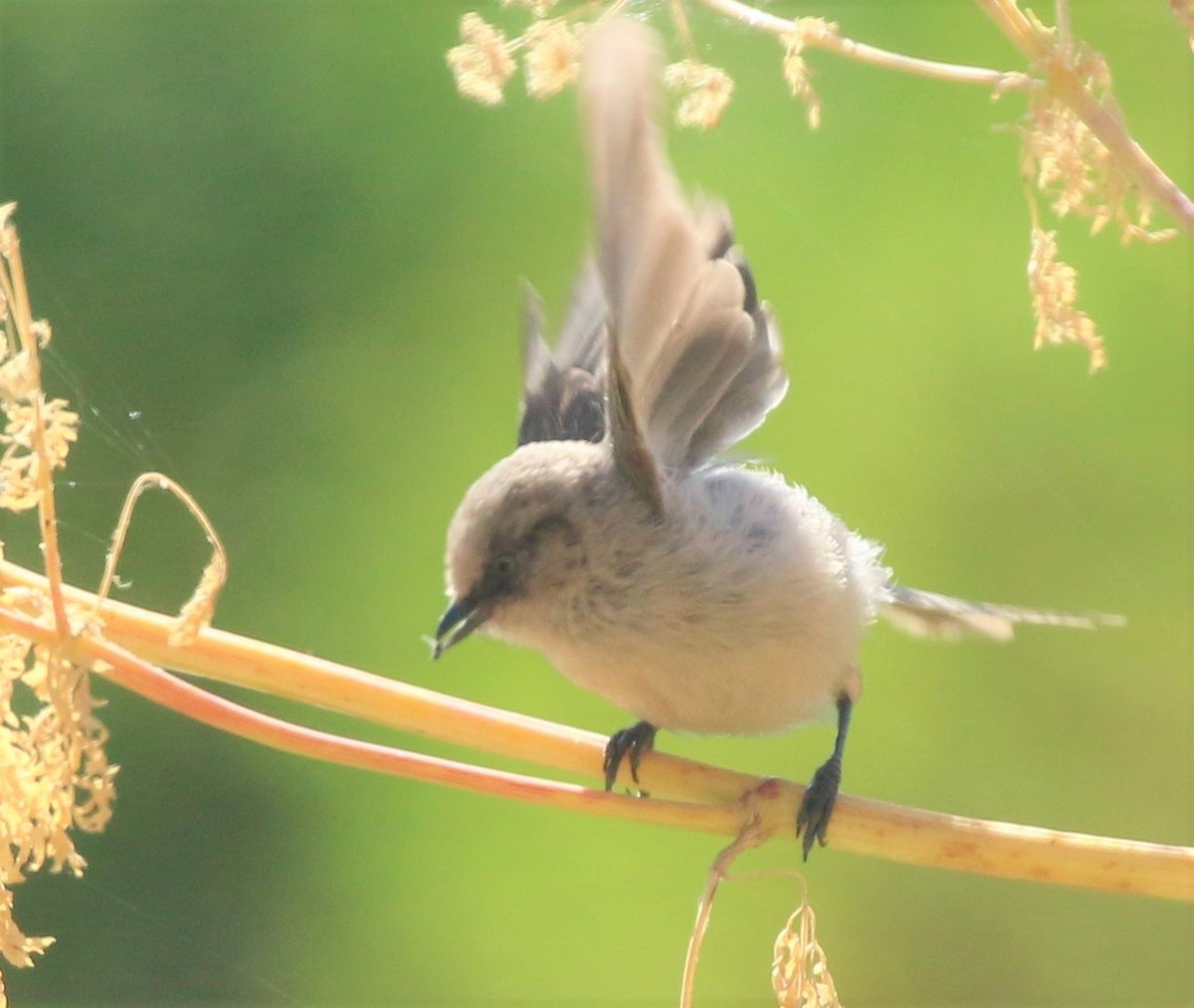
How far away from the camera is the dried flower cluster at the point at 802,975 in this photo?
39.8 inches

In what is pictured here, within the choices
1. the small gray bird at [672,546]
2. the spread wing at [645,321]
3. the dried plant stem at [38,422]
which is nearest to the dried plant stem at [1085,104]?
the spread wing at [645,321]

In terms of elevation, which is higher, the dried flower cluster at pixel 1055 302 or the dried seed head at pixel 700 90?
the dried seed head at pixel 700 90

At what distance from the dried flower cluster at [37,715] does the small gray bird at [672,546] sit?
0.48m

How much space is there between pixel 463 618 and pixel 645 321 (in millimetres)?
440

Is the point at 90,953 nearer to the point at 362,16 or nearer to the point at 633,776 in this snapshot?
the point at 633,776

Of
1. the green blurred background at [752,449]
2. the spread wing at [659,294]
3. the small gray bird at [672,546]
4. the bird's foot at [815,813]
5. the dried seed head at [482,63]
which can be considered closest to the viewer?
the spread wing at [659,294]

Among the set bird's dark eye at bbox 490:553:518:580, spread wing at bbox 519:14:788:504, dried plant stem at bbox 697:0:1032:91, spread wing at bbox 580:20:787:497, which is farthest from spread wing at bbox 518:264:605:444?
dried plant stem at bbox 697:0:1032:91

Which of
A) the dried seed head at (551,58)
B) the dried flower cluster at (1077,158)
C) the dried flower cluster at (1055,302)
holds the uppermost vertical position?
the dried seed head at (551,58)

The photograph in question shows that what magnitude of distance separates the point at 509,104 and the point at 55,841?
192 centimetres

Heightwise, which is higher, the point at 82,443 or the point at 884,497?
the point at 82,443

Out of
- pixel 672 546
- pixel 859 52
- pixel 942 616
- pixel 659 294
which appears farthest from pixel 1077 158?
pixel 942 616

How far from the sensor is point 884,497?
2.47 meters

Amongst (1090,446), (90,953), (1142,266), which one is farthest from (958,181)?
(90,953)

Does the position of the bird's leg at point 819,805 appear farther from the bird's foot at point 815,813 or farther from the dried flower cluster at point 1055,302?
the dried flower cluster at point 1055,302
